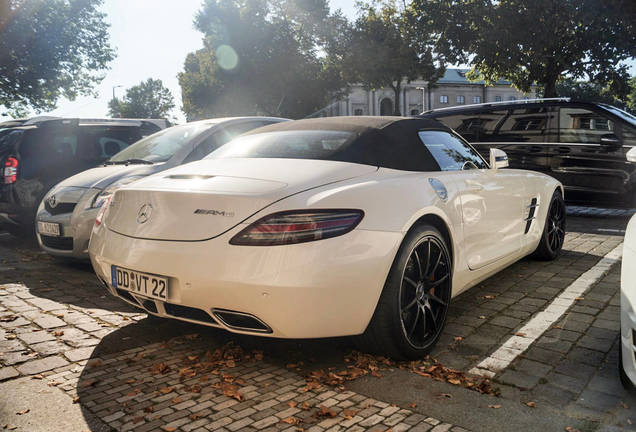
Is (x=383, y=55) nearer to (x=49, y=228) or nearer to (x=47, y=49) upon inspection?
(x=47, y=49)

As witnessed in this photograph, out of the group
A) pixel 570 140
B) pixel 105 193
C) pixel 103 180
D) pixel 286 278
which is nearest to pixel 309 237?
pixel 286 278

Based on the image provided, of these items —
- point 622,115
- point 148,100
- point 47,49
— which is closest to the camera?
point 622,115

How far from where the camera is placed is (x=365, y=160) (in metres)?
3.44

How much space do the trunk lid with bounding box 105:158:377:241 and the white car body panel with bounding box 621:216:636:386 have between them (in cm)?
142

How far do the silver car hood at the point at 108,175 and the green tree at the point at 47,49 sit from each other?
2115 cm

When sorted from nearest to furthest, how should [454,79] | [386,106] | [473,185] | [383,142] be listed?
[383,142]
[473,185]
[386,106]
[454,79]

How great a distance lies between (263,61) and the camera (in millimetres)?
46812

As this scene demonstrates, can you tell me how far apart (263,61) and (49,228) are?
42.9 m

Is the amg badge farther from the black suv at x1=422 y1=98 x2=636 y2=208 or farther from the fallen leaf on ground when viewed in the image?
the black suv at x1=422 y1=98 x2=636 y2=208

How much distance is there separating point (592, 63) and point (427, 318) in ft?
74.9

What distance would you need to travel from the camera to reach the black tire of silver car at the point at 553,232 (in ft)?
19.0

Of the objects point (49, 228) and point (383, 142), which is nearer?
point (383, 142)

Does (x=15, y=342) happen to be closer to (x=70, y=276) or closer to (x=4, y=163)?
(x=70, y=276)

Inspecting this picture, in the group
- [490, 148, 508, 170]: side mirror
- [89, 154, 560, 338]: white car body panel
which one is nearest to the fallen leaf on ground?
[89, 154, 560, 338]: white car body panel
